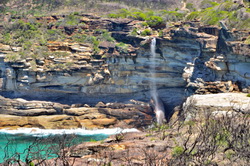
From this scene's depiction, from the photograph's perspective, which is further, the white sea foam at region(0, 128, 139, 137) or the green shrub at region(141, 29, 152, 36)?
the green shrub at region(141, 29, 152, 36)


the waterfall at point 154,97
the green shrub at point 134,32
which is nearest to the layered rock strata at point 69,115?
the waterfall at point 154,97

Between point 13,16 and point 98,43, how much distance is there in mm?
→ 20968

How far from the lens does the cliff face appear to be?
34719mm

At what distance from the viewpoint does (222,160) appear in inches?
579

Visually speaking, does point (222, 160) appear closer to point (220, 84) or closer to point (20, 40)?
point (220, 84)

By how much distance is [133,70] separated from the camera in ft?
127

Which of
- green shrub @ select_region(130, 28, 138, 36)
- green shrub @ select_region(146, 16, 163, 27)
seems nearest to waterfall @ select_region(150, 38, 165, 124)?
green shrub @ select_region(130, 28, 138, 36)

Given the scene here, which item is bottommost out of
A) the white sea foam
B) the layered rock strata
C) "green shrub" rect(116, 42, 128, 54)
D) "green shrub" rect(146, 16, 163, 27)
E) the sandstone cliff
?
the white sea foam

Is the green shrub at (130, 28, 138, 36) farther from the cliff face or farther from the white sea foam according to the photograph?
the white sea foam

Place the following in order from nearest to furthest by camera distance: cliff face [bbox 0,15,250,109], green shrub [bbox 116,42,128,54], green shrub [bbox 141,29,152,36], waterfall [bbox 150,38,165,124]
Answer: cliff face [bbox 0,15,250,109] < green shrub [bbox 116,42,128,54] < waterfall [bbox 150,38,165,124] < green shrub [bbox 141,29,152,36]

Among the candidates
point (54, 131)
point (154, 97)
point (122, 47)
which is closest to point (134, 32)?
point (122, 47)

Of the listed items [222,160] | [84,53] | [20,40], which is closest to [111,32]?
[84,53]

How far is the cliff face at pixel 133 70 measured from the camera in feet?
114

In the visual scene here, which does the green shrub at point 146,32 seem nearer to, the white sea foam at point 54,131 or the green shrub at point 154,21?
the green shrub at point 154,21
